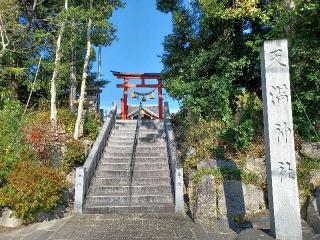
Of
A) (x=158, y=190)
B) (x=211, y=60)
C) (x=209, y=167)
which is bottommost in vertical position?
(x=158, y=190)

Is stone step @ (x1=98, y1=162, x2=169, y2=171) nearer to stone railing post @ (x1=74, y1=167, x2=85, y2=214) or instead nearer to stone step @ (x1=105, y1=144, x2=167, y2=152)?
stone step @ (x1=105, y1=144, x2=167, y2=152)

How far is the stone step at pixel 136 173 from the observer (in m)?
11.2

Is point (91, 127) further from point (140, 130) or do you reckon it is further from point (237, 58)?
point (237, 58)

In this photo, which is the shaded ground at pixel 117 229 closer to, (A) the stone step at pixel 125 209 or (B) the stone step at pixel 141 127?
(A) the stone step at pixel 125 209

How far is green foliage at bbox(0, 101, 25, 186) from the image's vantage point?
8727 millimetres

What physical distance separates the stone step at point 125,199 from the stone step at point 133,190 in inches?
9.7

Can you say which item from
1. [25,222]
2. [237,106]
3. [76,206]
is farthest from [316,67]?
[25,222]

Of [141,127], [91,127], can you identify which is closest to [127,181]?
[91,127]

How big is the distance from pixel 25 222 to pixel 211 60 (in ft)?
27.3

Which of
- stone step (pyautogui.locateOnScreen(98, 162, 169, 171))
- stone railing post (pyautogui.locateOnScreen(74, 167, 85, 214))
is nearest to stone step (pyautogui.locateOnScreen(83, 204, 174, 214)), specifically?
stone railing post (pyautogui.locateOnScreen(74, 167, 85, 214))

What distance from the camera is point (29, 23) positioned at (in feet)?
46.0

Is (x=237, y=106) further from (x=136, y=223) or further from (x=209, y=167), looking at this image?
(x=136, y=223)

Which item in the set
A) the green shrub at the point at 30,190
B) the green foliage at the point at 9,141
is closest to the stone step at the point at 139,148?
the green foliage at the point at 9,141

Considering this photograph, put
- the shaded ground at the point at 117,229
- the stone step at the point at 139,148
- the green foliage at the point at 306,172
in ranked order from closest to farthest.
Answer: the shaded ground at the point at 117,229 → the green foliage at the point at 306,172 → the stone step at the point at 139,148
